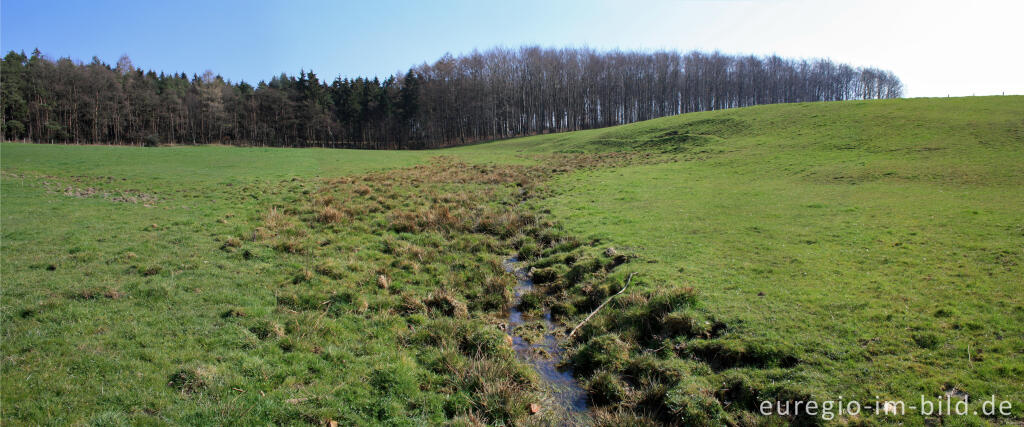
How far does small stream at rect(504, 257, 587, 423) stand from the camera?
6.73m

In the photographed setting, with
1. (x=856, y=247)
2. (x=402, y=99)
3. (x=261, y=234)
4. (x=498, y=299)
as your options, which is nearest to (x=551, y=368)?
(x=498, y=299)

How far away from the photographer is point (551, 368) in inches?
310

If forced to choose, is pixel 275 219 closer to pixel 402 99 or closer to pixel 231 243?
pixel 231 243

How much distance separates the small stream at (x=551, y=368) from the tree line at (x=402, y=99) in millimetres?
90517

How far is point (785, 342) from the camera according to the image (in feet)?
23.1

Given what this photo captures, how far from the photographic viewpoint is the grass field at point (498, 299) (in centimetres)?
595

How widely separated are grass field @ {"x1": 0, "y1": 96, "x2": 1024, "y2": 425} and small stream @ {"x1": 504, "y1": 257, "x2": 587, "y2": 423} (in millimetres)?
320

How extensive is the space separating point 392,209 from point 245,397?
14756 millimetres

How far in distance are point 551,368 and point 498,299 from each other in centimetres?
312

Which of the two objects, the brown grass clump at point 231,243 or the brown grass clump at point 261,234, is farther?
the brown grass clump at point 261,234

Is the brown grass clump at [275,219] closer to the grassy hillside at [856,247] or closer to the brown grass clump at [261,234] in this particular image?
the brown grass clump at [261,234]

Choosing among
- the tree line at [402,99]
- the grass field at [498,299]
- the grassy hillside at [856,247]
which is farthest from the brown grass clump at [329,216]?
the tree line at [402,99]

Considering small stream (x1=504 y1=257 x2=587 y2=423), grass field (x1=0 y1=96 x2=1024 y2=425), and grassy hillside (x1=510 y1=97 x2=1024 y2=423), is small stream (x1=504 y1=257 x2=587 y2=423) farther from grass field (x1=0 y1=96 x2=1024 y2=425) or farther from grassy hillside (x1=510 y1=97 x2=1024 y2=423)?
grassy hillside (x1=510 y1=97 x2=1024 y2=423)

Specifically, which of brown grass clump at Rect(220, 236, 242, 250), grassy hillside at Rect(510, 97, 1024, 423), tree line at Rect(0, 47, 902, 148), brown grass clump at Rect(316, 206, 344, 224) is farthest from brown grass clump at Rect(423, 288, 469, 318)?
tree line at Rect(0, 47, 902, 148)
